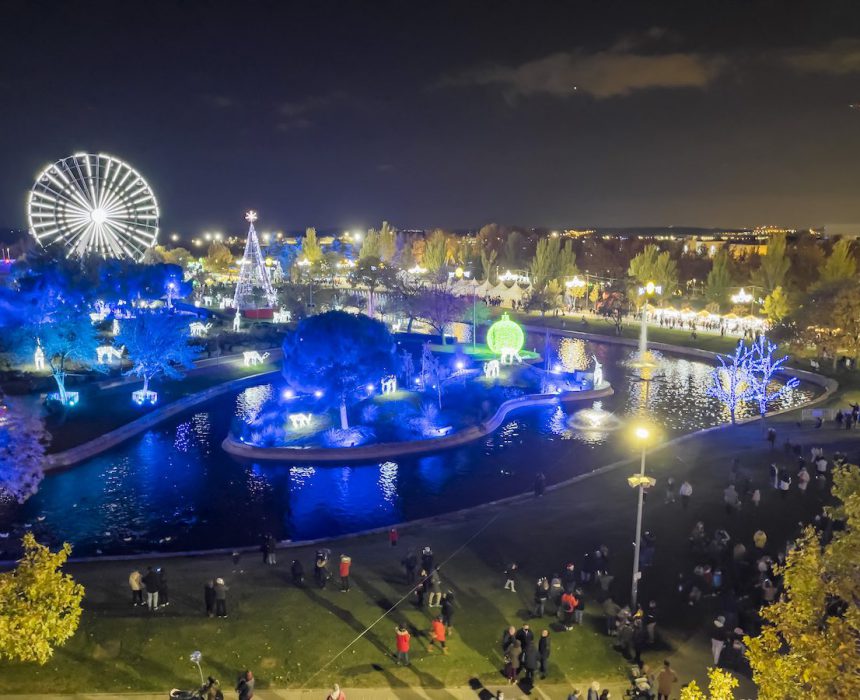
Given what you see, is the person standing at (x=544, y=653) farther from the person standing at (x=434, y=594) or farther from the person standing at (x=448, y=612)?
the person standing at (x=434, y=594)

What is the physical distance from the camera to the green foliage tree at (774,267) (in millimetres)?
68438

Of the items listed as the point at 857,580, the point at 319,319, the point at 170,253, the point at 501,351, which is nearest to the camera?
the point at 857,580

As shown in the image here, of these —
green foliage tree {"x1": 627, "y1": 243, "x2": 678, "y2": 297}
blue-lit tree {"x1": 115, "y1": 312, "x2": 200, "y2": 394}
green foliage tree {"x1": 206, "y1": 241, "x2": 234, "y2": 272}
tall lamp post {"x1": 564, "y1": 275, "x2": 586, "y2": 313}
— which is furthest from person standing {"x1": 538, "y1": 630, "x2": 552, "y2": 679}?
green foliage tree {"x1": 206, "y1": 241, "x2": 234, "y2": 272}

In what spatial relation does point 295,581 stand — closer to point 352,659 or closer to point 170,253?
point 352,659

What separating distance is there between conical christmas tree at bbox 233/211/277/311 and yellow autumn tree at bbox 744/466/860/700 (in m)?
57.9

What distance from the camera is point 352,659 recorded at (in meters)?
12.5

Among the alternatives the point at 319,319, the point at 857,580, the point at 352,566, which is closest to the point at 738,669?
the point at 857,580

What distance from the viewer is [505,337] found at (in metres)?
42.8

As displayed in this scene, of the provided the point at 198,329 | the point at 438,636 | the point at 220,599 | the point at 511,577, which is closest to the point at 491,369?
the point at 511,577

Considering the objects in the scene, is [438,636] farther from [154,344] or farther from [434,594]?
[154,344]

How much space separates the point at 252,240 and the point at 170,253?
3928 centimetres

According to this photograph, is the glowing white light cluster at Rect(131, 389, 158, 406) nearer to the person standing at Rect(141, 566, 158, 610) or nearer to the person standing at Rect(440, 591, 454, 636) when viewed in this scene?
the person standing at Rect(141, 566, 158, 610)

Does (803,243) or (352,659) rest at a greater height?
(803,243)

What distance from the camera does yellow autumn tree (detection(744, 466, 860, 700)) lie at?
22.9 ft
